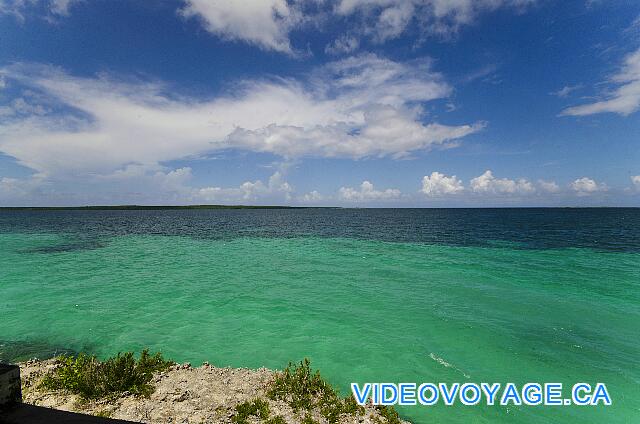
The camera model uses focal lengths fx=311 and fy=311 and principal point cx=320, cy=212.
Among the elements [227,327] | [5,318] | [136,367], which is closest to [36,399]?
[136,367]

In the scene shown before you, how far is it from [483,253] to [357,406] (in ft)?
137

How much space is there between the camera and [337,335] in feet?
55.4

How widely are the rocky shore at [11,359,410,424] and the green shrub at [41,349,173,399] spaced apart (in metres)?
0.24

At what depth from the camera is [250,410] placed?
30.7 feet

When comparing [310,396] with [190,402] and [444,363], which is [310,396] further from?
[444,363]

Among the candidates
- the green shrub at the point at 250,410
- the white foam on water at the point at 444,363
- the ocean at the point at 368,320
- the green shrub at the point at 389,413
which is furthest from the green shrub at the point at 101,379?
the white foam on water at the point at 444,363

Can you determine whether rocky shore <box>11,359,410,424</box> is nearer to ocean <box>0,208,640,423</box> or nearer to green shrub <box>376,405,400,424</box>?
green shrub <box>376,405,400,424</box>

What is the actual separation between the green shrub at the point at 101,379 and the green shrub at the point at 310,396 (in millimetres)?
4292

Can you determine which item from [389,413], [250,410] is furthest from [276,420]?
[389,413]

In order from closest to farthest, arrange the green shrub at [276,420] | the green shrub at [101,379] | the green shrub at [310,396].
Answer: the green shrub at [276,420], the green shrub at [310,396], the green shrub at [101,379]

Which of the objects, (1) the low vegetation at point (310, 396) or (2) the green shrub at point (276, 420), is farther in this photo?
(1) the low vegetation at point (310, 396)

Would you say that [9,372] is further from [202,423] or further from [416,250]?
[416,250]

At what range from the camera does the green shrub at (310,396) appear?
9735mm

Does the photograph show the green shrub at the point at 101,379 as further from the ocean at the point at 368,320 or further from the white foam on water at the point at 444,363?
the white foam on water at the point at 444,363
